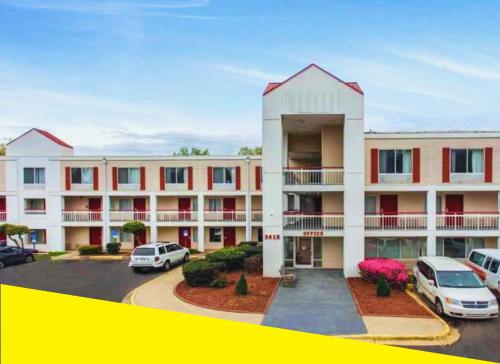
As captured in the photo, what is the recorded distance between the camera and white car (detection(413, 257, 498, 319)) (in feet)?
36.2

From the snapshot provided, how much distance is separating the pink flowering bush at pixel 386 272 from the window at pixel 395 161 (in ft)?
17.8

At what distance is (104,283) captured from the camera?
1655cm

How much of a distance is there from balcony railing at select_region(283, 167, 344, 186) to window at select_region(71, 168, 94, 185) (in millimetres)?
15921

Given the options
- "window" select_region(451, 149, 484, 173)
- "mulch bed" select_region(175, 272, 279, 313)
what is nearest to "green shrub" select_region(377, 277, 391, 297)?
"mulch bed" select_region(175, 272, 279, 313)

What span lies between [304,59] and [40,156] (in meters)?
20.8

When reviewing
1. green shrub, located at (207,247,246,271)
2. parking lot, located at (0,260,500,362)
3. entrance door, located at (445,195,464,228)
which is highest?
entrance door, located at (445,195,464,228)

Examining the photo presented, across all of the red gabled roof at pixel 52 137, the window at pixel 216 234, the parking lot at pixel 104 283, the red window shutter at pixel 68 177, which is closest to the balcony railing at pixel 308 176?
the parking lot at pixel 104 283

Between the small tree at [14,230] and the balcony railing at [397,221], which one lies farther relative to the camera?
the small tree at [14,230]

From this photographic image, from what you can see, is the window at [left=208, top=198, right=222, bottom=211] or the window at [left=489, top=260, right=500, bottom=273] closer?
the window at [left=489, top=260, right=500, bottom=273]

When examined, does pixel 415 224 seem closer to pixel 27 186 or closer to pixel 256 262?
pixel 256 262

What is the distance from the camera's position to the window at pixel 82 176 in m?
26.3

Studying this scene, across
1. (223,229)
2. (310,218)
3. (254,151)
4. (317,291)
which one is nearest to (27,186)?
(223,229)

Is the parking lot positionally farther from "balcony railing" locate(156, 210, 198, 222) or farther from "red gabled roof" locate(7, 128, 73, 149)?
"red gabled roof" locate(7, 128, 73, 149)

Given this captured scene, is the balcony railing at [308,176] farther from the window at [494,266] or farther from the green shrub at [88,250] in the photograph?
the green shrub at [88,250]
